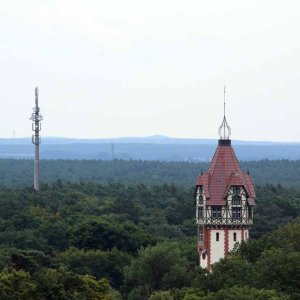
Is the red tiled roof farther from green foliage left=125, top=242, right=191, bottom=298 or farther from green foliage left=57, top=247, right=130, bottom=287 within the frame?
green foliage left=57, top=247, right=130, bottom=287

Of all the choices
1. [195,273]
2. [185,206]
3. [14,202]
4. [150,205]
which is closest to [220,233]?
[195,273]

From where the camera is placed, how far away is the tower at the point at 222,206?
6169 cm

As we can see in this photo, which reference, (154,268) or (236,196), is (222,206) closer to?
(236,196)

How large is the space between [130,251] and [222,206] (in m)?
18.1

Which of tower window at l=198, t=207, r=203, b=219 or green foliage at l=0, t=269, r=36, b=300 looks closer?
green foliage at l=0, t=269, r=36, b=300

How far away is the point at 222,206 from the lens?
6209 cm

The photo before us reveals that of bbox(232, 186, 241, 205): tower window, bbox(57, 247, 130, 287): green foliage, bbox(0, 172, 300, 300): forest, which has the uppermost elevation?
bbox(232, 186, 241, 205): tower window

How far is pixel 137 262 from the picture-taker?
6556 cm

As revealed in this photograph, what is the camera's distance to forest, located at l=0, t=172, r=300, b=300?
5297 centimetres

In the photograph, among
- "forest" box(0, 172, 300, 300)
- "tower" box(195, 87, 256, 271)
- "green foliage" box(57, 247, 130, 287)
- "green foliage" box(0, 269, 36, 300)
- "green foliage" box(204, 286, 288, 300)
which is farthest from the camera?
"green foliage" box(57, 247, 130, 287)

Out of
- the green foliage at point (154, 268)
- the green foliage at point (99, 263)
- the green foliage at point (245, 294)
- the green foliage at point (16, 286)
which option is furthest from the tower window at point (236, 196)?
the green foliage at point (245, 294)

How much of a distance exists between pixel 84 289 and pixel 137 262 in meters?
10.6

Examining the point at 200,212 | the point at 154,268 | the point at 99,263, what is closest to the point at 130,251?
the point at 99,263

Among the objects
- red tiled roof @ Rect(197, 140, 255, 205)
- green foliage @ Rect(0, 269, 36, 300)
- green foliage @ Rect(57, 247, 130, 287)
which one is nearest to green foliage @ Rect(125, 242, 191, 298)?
red tiled roof @ Rect(197, 140, 255, 205)
